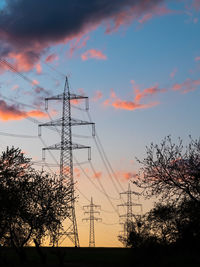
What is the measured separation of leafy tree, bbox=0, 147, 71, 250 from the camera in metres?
48.7

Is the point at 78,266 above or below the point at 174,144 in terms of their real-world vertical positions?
below

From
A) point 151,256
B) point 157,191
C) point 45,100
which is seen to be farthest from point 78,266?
point 45,100

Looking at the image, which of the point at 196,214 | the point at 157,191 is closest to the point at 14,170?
the point at 157,191

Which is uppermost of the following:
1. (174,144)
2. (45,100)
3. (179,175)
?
(45,100)

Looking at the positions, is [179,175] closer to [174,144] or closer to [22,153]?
[174,144]

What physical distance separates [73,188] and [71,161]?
5.02m

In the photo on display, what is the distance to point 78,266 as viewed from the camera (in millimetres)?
52969

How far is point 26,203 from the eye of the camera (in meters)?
53.4

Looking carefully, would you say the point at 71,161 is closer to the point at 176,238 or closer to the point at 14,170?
the point at 14,170

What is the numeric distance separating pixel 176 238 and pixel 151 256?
3784 mm

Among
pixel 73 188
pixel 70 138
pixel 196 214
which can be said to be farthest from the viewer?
pixel 70 138

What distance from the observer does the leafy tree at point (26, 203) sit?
48.7 meters

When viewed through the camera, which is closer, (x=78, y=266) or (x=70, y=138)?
(x=78, y=266)

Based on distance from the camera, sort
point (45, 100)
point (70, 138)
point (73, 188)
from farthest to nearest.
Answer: point (45, 100) → point (70, 138) → point (73, 188)
